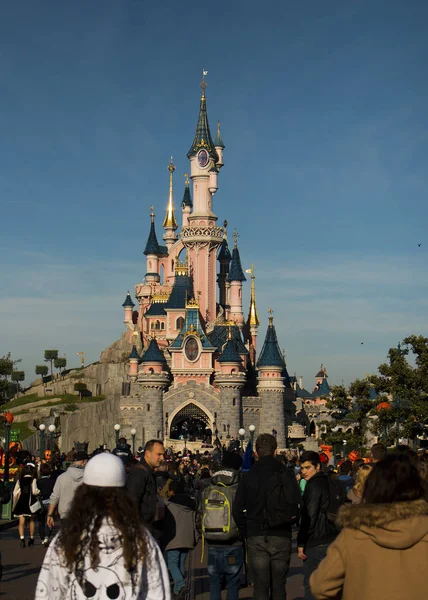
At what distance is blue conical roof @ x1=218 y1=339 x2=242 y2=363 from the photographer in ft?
209

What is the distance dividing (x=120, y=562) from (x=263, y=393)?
61731 millimetres

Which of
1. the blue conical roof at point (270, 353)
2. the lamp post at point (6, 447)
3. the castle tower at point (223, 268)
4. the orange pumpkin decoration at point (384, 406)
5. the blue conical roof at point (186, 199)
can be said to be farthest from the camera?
the blue conical roof at point (186, 199)

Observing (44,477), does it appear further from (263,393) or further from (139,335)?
(139,335)

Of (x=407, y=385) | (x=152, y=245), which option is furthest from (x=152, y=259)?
(x=407, y=385)

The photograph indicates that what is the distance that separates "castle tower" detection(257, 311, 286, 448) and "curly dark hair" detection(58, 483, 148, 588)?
59381 millimetres

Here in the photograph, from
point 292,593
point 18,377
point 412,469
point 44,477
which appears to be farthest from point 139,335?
point 412,469

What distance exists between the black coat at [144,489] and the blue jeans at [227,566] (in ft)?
3.47

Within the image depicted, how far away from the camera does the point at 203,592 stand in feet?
35.4

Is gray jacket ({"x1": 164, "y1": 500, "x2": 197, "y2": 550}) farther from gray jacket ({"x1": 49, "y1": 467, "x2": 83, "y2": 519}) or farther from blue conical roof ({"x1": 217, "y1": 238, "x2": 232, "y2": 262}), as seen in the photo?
blue conical roof ({"x1": 217, "y1": 238, "x2": 232, "y2": 262})

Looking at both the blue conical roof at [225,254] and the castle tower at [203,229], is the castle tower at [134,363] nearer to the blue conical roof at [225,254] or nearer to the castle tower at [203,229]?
the castle tower at [203,229]

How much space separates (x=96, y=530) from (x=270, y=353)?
63204 millimetres

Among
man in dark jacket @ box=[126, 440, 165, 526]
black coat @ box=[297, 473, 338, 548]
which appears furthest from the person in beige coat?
black coat @ box=[297, 473, 338, 548]

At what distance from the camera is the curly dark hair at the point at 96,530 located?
13.2 feet

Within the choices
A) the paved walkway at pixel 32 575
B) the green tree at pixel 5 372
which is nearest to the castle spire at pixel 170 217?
the green tree at pixel 5 372
